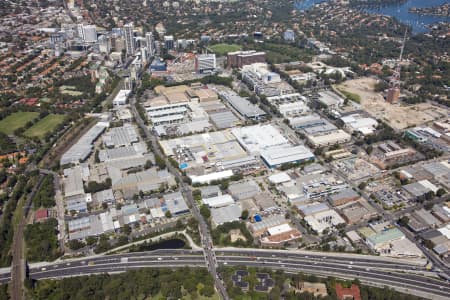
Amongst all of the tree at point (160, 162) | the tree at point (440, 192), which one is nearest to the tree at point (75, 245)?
the tree at point (160, 162)

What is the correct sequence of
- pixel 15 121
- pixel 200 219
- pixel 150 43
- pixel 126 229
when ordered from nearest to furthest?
1. pixel 126 229
2. pixel 200 219
3. pixel 15 121
4. pixel 150 43

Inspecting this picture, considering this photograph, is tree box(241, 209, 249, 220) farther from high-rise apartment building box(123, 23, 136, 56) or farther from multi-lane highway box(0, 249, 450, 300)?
high-rise apartment building box(123, 23, 136, 56)

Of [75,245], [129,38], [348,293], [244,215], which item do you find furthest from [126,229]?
[129,38]

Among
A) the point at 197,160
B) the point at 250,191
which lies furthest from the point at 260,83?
the point at 250,191

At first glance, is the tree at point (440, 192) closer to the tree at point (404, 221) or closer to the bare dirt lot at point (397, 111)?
the tree at point (404, 221)

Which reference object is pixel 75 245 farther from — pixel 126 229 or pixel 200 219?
pixel 200 219

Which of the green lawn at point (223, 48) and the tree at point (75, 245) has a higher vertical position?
the green lawn at point (223, 48)

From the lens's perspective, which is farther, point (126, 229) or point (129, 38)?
point (129, 38)
